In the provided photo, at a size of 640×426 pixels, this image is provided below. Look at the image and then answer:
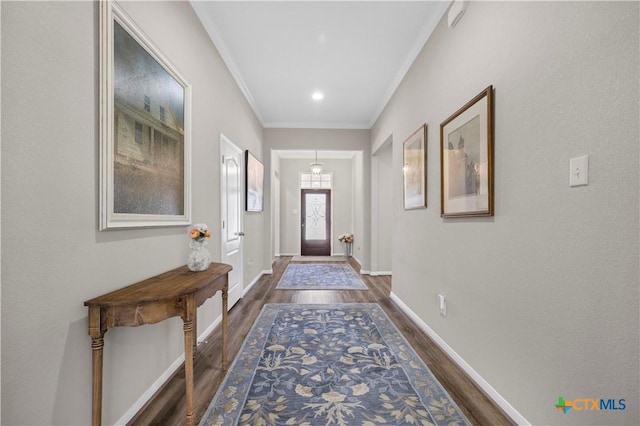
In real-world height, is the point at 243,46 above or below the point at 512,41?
above

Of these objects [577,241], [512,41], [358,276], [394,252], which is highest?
[512,41]

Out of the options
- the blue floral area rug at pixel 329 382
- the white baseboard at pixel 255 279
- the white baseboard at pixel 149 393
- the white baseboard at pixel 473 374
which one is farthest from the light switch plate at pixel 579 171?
the white baseboard at pixel 255 279

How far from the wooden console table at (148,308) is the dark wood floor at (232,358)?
338 millimetres

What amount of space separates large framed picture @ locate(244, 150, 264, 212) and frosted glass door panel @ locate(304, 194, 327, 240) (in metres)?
3.12

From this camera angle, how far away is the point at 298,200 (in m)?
8.14

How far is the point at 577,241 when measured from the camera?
114 cm

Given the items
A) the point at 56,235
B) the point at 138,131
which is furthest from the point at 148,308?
the point at 138,131

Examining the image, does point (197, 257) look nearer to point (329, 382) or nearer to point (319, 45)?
point (329, 382)

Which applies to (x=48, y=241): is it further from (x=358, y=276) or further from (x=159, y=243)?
(x=358, y=276)

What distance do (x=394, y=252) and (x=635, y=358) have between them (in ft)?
9.17

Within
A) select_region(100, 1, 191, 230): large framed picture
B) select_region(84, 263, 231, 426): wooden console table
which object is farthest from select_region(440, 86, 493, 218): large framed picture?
select_region(100, 1, 191, 230): large framed picture

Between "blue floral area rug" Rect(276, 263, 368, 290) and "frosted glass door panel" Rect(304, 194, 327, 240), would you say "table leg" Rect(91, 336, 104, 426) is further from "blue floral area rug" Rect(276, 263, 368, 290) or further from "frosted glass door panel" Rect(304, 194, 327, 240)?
Answer: "frosted glass door panel" Rect(304, 194, 327, 240)

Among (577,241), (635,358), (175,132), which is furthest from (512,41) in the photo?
(175,132)

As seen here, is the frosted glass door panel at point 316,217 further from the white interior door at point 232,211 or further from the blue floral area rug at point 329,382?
the blue floral area rug at point 329,382
